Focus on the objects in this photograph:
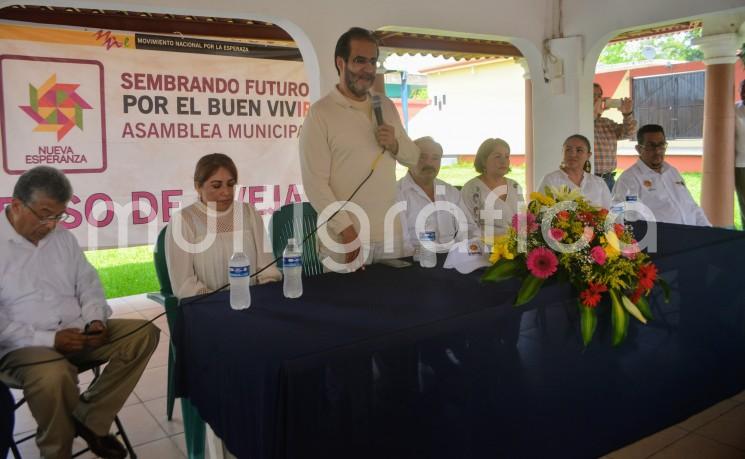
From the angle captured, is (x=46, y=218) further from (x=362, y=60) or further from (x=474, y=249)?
(x=474, y=249)

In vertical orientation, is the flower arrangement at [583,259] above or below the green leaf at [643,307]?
above

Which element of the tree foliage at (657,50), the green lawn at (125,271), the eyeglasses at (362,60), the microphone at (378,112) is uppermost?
the tree foliage at (657,50)

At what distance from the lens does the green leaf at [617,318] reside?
7.07 ft

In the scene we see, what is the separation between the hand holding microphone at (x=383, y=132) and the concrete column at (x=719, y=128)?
15.4 ft

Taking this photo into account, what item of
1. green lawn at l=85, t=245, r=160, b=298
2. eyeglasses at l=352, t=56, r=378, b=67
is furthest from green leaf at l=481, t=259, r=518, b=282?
green lawn at l=85, t=245, r=160, b=298

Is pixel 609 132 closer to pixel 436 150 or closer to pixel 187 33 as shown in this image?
pixel 436 150

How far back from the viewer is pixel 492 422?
1.88 meters

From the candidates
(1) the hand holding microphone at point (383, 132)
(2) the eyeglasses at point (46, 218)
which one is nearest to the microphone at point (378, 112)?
(1) the hand holding microphone at point (383, 132)

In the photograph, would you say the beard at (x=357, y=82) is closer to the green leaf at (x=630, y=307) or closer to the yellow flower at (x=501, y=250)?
the yellow flower at (x=501, y=250)

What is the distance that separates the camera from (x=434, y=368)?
68.4 inches

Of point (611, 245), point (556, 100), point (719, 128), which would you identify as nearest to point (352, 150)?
point (611, 245)

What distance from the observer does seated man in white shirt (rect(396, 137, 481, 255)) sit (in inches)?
128

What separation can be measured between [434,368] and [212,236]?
1.16m

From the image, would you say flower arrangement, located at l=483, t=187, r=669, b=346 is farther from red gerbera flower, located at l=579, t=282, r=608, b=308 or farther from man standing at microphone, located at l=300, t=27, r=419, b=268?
man standing at microphone, located at l=300, t=27, r=419, b=268
